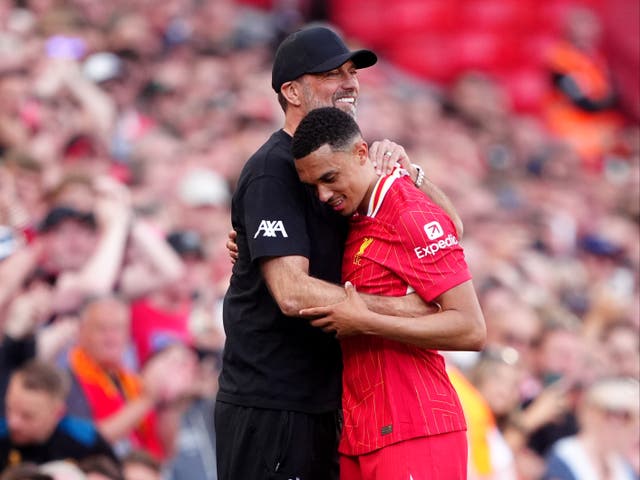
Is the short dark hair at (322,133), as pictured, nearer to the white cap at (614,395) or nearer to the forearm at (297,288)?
the forearm at (297,288)

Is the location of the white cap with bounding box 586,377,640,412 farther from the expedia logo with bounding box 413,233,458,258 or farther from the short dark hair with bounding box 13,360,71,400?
the expedia logo with bounding box 413,233,458,258

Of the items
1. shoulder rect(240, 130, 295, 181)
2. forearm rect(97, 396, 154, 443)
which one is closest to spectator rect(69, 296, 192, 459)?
forearm rect(97, 396, 154, 443)

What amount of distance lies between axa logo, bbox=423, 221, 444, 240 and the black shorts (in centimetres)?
80

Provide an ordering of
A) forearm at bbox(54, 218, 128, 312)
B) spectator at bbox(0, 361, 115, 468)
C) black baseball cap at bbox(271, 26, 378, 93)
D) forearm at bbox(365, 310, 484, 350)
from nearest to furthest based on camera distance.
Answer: forearm at bbox(365, 310, 484, 350) < black baseball cap at bbox(271, 26, 378, 93) < spectator at bbox(0, 361, 115, 468) < forearm at bbox(54, 218, 128, 312)

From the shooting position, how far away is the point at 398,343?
4.91 metres

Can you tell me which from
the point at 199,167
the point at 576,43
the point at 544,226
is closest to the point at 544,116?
→ the point at 576,43

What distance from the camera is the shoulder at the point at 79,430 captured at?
6.29 meters

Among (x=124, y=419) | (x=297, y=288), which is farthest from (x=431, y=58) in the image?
(x=297, y=288)

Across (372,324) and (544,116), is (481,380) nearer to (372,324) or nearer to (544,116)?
(372,324)

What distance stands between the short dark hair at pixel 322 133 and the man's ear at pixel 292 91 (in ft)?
0.96

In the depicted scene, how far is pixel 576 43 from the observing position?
16.2 m

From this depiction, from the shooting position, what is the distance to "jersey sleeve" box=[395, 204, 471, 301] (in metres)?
4.80

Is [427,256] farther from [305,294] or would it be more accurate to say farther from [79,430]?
[79,430]

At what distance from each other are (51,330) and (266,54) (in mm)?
7000
